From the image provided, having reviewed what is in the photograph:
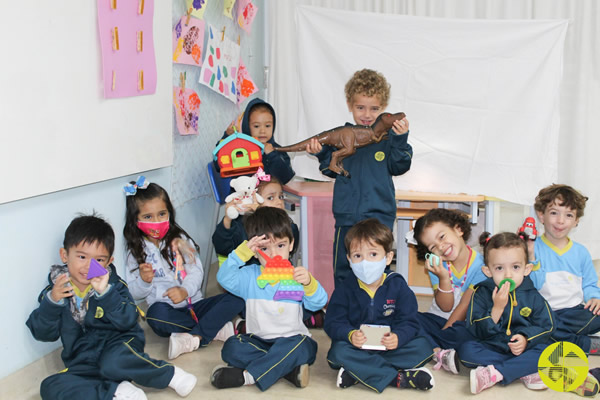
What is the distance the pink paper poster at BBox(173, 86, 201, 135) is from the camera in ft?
10.0

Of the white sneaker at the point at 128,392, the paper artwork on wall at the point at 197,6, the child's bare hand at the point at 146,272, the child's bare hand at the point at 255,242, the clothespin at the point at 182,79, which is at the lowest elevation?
the white sneaker at the point at 128,392

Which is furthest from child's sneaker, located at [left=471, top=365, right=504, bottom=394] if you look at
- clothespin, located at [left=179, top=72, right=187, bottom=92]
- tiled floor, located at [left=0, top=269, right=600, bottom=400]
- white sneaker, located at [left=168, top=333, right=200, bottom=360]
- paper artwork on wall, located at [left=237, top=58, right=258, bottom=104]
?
paper artwork on wall, located at [left=237, top=58, right=258, bottom=104]

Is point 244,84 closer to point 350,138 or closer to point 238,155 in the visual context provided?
point 238,155

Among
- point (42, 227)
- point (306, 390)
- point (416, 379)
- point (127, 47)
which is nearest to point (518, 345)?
point (416, 379)

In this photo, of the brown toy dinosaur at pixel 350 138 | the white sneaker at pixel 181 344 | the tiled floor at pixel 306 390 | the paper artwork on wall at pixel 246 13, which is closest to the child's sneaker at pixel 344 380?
the tiled floor at pixel 306 390

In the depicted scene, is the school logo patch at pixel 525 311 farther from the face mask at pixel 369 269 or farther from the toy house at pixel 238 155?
the toy house at pixel 238 155

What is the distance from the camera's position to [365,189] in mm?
2752

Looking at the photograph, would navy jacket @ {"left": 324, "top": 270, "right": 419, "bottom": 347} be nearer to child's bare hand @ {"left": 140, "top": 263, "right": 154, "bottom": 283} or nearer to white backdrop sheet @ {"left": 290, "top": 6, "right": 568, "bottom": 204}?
child's bare hand @ {"left": 140, "top": 263, "right": 154, "bottom": 283}

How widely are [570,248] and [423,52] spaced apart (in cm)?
146

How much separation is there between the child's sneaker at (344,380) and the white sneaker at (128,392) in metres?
0.70

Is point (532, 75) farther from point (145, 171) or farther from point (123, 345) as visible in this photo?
point (123, 345)

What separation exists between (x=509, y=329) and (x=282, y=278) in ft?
2.98

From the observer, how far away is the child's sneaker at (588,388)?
2.13 metres

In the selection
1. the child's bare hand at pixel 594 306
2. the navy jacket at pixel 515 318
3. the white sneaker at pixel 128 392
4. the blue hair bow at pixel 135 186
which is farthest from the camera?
the blue hair bow at pixel 135 186
